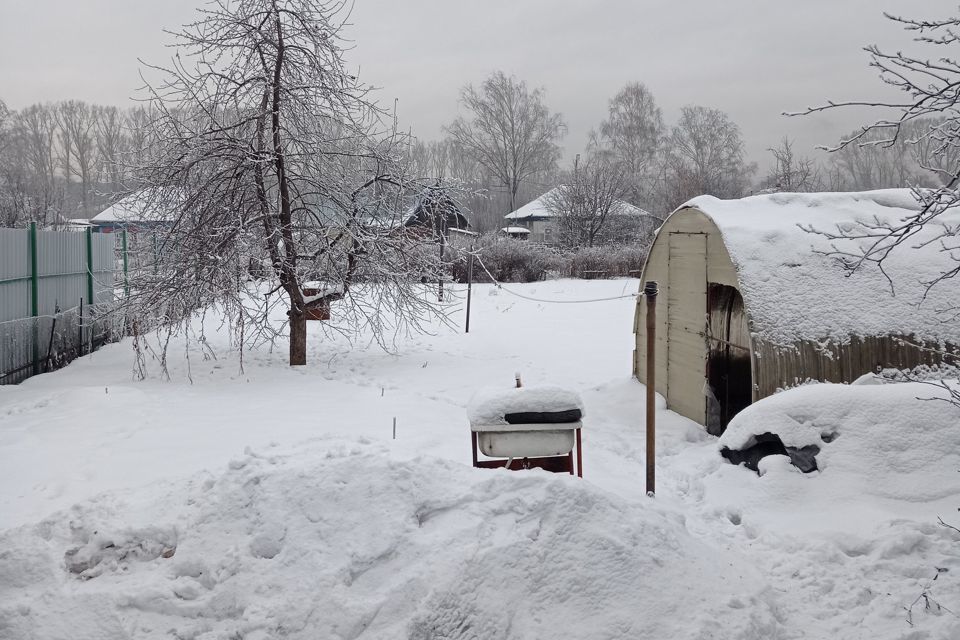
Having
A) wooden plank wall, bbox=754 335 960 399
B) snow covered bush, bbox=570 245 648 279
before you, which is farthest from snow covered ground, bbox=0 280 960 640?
snow covered bush, bbox=570 245 648 279

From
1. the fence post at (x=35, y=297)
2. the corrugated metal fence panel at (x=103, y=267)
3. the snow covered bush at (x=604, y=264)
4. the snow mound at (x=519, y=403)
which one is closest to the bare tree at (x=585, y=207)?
the snow covered bush at (x=604, y=264)

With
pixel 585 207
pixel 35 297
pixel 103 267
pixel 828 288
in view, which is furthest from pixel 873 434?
pixel 585 207

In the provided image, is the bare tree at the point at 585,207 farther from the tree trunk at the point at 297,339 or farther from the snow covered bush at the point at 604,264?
the tree trunk at the point at 297,339

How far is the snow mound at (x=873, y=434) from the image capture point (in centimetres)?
500

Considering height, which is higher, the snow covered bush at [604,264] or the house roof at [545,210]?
the house roof at [545,210]

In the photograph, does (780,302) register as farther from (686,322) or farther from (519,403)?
(519,403)

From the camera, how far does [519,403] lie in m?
4.93

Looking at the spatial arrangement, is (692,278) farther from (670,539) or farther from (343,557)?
(343,557)

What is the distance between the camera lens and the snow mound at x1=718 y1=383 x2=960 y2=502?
4996 millimetres

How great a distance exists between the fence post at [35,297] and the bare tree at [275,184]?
1664 millimetres

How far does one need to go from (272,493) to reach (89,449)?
3263 mm

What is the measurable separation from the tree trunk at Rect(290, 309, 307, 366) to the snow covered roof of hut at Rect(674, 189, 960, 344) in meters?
6.60

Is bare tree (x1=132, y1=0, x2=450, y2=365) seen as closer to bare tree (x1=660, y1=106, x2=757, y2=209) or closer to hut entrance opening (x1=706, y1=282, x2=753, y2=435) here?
hut entrance opening (x1=706, y1=282, x2=753, y2=435)

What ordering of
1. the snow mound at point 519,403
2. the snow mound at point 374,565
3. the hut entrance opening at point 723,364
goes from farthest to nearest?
the hut entrance opening at point 723,364 < the snow mound at point 519,403 < the snow mound at point 374,565
